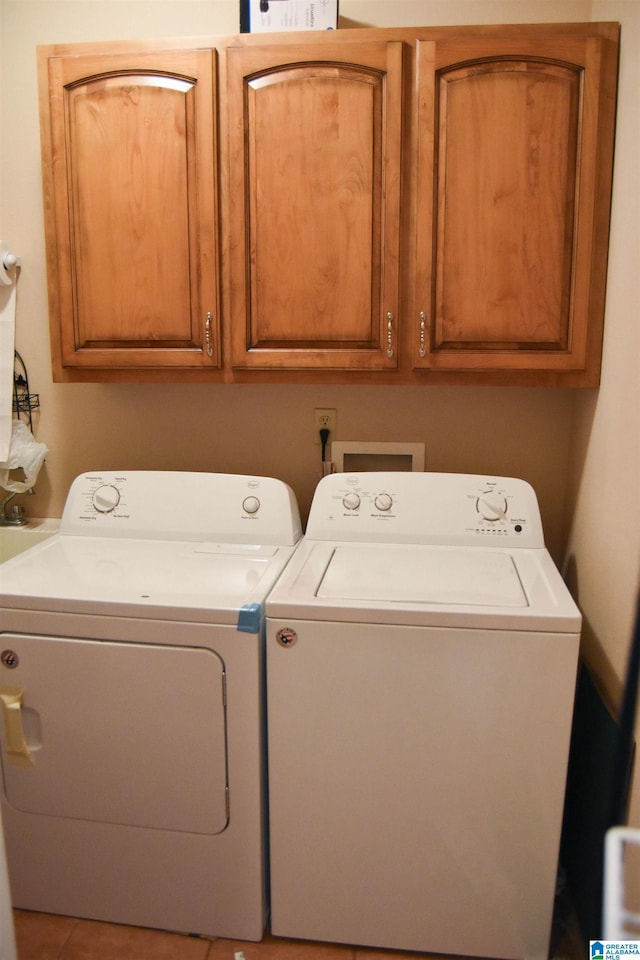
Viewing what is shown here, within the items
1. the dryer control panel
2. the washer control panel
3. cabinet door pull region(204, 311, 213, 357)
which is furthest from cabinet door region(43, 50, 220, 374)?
the dryer control panel

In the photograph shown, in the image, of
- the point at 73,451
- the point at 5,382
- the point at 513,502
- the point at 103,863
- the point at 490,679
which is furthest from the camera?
the point at 73,451

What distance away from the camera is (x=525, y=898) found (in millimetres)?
1594

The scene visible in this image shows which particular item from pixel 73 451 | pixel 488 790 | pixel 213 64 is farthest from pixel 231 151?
pixel 488 790

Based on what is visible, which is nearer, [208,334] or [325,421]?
[208,334]

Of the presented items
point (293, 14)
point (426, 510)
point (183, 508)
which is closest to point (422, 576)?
point (426, 510)

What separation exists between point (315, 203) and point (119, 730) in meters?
1.32

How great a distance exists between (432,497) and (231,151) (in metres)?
1.01

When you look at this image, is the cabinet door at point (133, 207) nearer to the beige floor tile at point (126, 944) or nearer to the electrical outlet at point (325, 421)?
the electrical outlet at point (325, 421)

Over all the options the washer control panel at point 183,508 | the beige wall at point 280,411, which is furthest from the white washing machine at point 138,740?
the beige wall at point 280,411

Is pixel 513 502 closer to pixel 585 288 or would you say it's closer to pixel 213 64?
pixel 585 288

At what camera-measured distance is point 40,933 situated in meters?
1.73

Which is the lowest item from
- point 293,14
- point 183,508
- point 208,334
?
point 183,508

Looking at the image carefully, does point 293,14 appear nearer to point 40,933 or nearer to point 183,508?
point 183,508

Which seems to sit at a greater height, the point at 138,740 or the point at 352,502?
the point at 352,502
